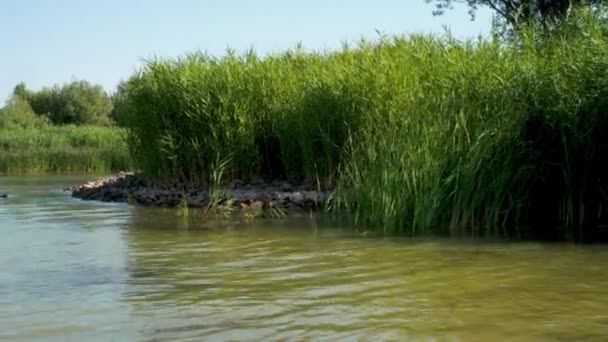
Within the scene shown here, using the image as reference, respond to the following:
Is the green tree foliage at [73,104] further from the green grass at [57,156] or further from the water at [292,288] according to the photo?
the water at [292,288]

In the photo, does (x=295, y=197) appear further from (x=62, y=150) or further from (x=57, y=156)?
(x=62, y=150)

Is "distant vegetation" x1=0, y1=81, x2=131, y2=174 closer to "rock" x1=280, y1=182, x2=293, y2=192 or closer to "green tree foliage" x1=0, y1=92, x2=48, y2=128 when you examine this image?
"green tree foliage" x1=0, y1=92, x2=48, y2=128

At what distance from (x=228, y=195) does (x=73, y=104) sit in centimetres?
6112

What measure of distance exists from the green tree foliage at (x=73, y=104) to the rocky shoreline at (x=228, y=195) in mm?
53838

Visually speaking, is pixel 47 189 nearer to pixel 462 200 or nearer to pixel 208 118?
pixel 208 118

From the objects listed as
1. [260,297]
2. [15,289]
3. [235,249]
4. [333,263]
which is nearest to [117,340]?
[260,297]

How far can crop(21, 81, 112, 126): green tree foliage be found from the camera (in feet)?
239

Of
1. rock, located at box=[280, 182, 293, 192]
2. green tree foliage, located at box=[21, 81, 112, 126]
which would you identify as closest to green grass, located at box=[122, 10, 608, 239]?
rock, located at box=[280, 182, 293, 192]

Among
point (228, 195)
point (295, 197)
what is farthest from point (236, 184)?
point (295, 197)

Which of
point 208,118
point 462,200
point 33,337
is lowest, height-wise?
point 33,337

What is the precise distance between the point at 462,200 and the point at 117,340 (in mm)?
6559

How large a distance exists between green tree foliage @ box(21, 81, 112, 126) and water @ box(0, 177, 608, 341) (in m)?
62.9

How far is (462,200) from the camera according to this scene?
36.8 feet

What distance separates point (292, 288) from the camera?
722 cm
